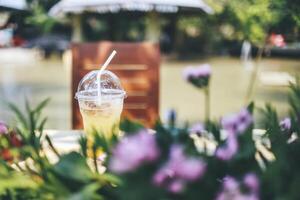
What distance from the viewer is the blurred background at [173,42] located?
18.6 ft

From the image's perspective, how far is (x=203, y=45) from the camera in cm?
3453

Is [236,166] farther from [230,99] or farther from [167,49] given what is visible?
[167,49]

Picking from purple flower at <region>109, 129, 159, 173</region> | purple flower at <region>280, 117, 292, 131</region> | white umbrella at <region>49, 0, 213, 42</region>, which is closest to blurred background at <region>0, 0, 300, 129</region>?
white umbrella at <region>49, 0, 213, 42</region>

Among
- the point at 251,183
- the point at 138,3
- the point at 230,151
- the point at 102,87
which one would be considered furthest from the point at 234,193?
the point at 138,3

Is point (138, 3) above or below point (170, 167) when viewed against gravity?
above

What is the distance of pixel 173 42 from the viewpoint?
34.6 m

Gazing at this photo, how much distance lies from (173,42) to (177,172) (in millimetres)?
33928

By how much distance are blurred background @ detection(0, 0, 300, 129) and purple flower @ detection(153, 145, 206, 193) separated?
75cm

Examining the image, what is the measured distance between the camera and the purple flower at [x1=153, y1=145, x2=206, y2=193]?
3.10 feet

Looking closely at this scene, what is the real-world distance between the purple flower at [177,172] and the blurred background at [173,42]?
2.47 feet

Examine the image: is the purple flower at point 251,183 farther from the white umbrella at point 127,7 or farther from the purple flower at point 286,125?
the white umbrella at point 127,7

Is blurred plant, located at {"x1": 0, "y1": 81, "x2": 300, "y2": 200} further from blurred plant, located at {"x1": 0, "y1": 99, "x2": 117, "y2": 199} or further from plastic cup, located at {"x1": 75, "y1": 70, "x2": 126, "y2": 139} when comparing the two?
plastic cup, located at {"x1": 75, "y1": 70, "x2": 126, "y2": 139}

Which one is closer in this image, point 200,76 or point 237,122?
point 237,122

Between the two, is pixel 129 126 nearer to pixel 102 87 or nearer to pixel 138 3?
pixel 102 87
